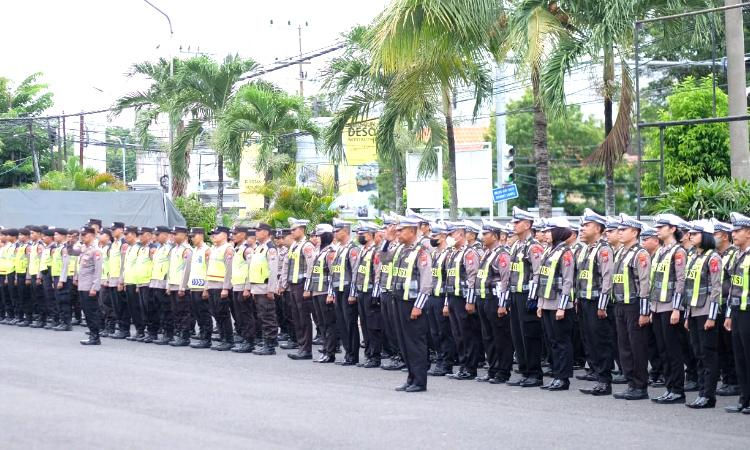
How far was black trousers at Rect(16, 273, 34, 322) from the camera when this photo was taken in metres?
22.3

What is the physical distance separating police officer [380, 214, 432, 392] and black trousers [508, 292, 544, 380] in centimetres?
132

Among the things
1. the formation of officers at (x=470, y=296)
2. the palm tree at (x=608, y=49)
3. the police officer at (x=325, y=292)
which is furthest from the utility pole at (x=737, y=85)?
the police officer at (x=325, y=292)

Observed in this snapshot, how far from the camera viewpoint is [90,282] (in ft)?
59.2

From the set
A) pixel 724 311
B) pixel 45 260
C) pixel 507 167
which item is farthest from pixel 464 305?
pixel 507 167

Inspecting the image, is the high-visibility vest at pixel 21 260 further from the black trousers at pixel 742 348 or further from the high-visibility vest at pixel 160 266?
the black trousers at pixel 742 348

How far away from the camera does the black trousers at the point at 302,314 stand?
15.9m

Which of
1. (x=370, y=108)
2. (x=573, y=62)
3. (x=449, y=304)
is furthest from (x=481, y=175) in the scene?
(x=449, y=304)

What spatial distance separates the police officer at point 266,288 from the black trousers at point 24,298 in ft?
25.1

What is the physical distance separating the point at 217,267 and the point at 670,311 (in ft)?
27.1

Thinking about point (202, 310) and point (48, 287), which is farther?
point (48, 287)

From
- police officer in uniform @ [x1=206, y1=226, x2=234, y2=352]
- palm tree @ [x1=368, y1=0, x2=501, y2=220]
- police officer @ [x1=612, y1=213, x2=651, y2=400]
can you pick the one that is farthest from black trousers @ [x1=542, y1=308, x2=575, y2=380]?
police officer in uniform @ [x1=206, y1=226, x2=234, y2=352]

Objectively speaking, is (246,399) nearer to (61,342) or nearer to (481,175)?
(61,342)

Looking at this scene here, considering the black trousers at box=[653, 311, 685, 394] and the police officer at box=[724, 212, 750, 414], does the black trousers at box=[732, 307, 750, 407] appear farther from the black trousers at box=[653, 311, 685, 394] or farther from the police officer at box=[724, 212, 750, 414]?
the black trousers at box=[653, 311, 685, 394]

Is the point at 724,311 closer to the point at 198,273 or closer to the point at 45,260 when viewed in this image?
the point at 198,273
